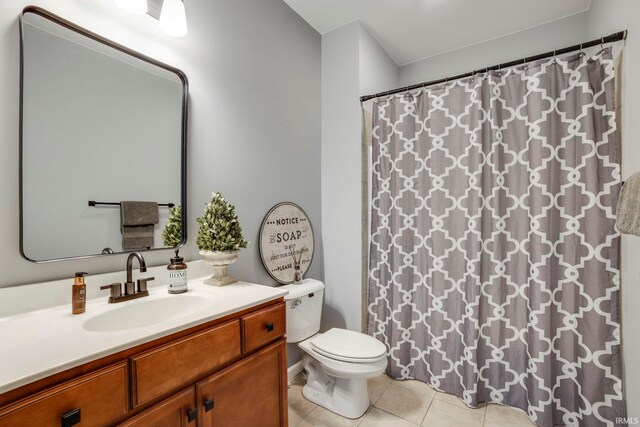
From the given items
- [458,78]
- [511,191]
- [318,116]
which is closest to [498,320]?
[511,191]

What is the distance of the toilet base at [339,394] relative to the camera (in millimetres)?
1695

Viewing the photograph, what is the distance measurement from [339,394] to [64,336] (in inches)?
55.9

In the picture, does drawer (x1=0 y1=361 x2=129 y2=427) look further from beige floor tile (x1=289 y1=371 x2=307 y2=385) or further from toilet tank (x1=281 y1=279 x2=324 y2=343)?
beige floor tile (x1=289 y1=371 x2=307 y2=385)

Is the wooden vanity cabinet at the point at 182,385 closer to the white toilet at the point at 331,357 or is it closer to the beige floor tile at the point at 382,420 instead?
the white toilet at the point at 331,357

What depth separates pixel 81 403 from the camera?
706 mm

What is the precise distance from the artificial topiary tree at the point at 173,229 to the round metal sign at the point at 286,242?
1.74 feet

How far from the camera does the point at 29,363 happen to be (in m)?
0.67

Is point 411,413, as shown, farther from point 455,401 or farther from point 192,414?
point 192,414

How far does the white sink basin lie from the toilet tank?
0.59m

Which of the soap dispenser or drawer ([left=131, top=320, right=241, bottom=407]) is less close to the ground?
the soap dispenser

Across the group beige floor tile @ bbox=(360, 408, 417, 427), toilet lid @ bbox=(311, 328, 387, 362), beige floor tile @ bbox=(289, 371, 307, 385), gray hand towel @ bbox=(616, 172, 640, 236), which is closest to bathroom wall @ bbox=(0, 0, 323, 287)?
toilet lid @ bbox=(311, 328, 387, 362)

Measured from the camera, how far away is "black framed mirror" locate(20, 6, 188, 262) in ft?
3.39

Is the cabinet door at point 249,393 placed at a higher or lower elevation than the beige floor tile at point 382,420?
higher

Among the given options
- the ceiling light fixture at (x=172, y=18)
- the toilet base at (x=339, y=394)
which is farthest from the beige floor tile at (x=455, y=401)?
the ceiling light fixture at (x=172, y=18)
